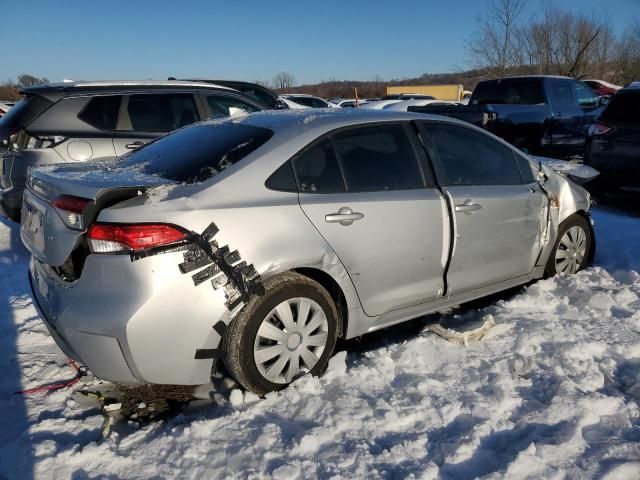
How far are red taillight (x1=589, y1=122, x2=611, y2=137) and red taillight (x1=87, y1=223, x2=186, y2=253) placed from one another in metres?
6.37

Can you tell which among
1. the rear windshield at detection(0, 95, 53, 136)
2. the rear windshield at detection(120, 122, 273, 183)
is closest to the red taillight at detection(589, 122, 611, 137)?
the rear windshield at detection(120, 122, 273, 183)

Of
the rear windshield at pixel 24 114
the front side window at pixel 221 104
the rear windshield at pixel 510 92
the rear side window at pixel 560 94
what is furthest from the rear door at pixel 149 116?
the rear side window at pixel 560 94

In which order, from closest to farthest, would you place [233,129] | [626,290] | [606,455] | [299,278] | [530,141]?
[606,455], [299,278], [233,129], [626,290], [530,141]

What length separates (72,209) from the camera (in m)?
2.62

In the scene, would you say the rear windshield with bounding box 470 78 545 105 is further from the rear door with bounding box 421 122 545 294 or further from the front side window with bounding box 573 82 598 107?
the rear door with bounding box 421 122 545 294

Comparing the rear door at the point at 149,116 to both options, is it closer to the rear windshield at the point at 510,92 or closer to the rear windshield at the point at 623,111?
the rear windshield at the point at 623,111

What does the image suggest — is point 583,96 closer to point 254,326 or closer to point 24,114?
point 24,114

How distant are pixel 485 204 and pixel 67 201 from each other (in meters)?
2.57

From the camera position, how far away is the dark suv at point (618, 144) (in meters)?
6.70

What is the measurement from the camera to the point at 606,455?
7.83ft

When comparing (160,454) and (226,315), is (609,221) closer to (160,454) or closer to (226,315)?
(226,315)

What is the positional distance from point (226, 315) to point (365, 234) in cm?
93

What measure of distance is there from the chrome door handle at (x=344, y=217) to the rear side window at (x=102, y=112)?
366cm

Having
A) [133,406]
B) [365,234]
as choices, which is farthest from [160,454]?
[365,234]
